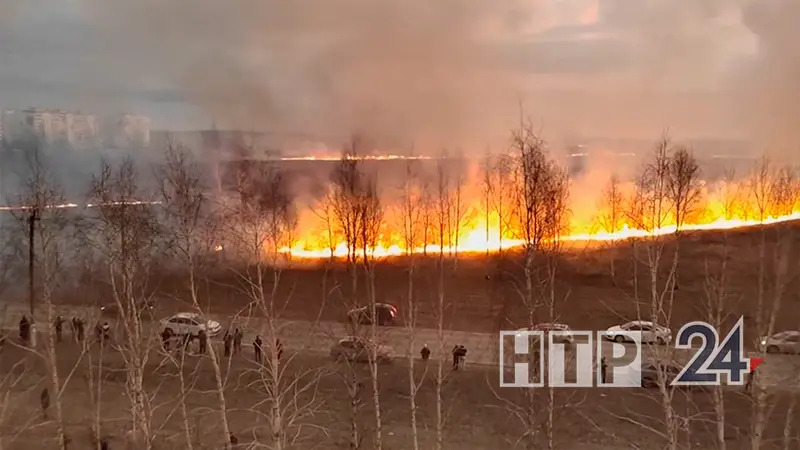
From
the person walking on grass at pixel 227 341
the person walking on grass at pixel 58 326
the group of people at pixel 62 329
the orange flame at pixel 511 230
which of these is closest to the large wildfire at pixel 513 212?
the orange flame at pixel 511 230

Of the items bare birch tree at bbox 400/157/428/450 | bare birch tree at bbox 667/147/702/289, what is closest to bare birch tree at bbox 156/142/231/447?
bare birch tree at bbox 400/157/428/450

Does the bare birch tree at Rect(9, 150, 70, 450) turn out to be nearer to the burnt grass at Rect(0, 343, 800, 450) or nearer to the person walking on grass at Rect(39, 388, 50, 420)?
the person walking on grass at Rect(39, 388, 50, 420)

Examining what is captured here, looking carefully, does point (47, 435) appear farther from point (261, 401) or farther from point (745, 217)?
point (745, 217)

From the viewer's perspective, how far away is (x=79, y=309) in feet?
21.3

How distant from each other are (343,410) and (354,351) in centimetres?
94

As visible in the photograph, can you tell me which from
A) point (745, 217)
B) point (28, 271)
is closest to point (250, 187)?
point (28, 271)

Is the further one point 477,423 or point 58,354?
point 58,354

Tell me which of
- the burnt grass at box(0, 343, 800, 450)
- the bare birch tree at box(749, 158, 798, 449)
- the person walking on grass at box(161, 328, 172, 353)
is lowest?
the burnt grass at box(0, 343, 800, 450)

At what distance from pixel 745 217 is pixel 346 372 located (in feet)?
13.5

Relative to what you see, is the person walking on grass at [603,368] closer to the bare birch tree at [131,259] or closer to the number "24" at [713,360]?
the number "24" at [713,360]
